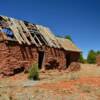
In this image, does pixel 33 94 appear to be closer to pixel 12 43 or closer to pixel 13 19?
pixel 12 43

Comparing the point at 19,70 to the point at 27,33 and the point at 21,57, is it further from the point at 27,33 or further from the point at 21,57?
the point at 27,33

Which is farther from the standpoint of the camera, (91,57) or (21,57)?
(91,57)

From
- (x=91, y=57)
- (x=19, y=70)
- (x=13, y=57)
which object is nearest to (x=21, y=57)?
(x=13, y=57)

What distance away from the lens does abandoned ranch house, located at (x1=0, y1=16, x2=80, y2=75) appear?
21.9 metres

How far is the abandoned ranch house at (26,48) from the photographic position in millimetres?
21922

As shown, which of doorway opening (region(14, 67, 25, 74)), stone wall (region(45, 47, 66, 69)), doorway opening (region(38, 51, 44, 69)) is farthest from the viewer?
stone wall (region(45, 47, 66, 69))

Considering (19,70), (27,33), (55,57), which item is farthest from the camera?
(55,57)

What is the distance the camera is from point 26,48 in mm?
23891

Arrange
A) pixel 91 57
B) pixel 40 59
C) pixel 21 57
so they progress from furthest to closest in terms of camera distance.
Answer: pixel 91 57 < pixel 40 59 < pixel 21 57

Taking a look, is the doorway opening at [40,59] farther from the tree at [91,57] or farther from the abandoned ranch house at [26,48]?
the tree at [91,57]

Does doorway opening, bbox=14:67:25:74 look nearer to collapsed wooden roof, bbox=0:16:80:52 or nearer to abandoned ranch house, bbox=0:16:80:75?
abandoned ranch house, bbox=0:16:80:75

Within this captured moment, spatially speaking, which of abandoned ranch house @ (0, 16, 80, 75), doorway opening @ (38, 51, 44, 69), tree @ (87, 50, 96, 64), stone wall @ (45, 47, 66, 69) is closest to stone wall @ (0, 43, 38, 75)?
abandoned ranch house @ (0, 16, 80, 75)

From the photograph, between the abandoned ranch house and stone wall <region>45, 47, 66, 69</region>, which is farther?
stone wall <region>45, 47, 66, 69</region>

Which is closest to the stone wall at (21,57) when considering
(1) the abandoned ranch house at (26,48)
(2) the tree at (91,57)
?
(1) the abandoned ranch house at (26,48)
